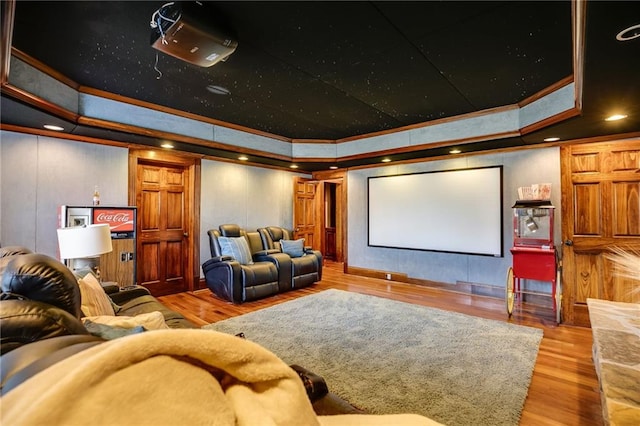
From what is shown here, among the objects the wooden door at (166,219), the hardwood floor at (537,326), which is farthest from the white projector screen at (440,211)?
the wooden door at (166,219)

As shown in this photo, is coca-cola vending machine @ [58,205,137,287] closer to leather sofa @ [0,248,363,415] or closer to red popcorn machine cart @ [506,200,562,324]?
leather sofa @ [0,248,363,415]

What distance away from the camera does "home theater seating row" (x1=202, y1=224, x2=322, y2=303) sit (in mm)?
4434

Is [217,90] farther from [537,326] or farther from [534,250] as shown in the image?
[537,326]

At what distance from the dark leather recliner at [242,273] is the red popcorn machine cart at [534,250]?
126 inches

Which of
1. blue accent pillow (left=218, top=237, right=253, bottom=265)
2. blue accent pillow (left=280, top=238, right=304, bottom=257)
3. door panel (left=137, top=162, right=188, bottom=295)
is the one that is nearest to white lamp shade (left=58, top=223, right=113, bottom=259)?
door panel (left=137, top=162, right=188, bottom=295)

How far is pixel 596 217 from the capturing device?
3.72 meters

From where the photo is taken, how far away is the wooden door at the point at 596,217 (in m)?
3.54

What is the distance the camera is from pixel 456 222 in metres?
5.12

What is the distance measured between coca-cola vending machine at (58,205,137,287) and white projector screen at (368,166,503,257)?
13.7ft

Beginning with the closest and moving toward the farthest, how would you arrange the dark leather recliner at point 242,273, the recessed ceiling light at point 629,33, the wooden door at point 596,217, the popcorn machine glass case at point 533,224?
the recessed ceiling light at point 629,33 < the wooden door at point 596,217 < the popcorn machine glass case at point 533,224 < the dark leather recliner at point 242,273

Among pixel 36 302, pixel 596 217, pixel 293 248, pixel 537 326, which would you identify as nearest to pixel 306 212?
pixel 293 248

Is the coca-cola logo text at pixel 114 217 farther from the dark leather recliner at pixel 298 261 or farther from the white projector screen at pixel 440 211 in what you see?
the white projector screen at pixel 440 211

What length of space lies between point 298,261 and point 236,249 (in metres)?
1.08

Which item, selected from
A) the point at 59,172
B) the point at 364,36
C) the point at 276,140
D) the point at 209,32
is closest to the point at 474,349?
the point at 364,36
